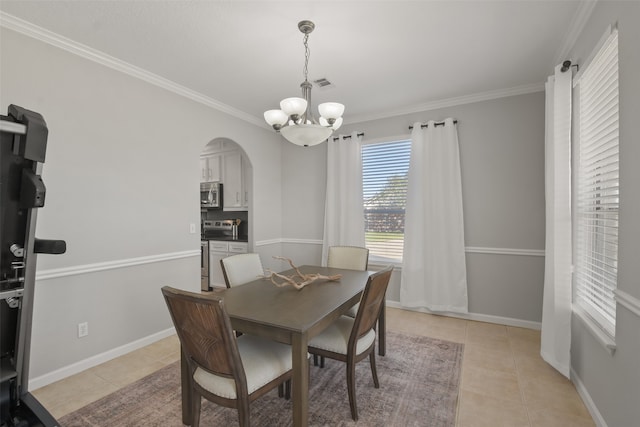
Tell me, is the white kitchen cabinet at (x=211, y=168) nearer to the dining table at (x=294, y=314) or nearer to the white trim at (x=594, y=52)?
the dining table at (x=294, y=314)

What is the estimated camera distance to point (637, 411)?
4.58 feet

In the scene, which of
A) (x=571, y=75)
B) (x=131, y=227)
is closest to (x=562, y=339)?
(x=571, y=75)

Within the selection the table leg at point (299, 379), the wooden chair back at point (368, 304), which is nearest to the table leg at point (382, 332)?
the wooden chair back at point (368, 304)

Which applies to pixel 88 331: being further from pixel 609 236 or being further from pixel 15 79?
pixel 609 236

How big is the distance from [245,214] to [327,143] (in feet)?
6.23

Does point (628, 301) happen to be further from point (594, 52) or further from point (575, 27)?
point (575, 27)

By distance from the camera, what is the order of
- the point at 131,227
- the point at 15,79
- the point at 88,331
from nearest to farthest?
1. the point at 15,79
2. the point at 88,331
3. the point at 131,227

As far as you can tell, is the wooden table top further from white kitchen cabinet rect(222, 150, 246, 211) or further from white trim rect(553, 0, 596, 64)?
white kitchen cabinet rect(222, 150, 246, 211)

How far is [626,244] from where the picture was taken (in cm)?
153

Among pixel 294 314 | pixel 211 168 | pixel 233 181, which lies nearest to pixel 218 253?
pixel 233 181

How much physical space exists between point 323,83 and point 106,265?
263 centimetres

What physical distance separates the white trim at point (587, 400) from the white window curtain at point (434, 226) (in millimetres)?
1344

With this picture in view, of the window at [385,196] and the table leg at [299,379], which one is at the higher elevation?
the window at [385,196]

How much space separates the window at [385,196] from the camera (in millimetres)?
3975
